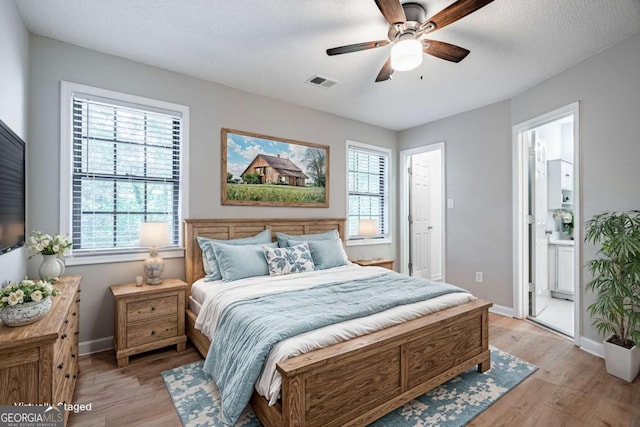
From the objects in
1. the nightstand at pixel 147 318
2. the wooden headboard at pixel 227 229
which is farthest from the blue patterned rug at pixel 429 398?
the wooden headboard at pixel 227 229

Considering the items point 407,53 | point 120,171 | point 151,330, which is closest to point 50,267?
point 151,330

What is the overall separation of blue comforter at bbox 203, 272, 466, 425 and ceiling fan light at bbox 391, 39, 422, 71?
1684 millimetres

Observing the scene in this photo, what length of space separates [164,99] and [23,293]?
7.37ft

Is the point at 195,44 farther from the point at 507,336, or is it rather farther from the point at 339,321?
the point at 507,336

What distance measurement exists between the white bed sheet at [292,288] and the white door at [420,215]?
7.17 feet

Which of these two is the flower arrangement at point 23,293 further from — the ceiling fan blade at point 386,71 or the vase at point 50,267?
the ceiling fan blade at point 386,71

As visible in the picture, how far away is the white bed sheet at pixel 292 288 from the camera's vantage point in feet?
5.11

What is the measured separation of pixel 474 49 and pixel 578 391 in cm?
276

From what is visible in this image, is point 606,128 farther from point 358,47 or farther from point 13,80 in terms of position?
point 13,80

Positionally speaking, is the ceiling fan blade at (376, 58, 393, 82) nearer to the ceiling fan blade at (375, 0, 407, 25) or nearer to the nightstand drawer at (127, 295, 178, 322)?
the ceiling fan blade at (375, 0, 407, 25)

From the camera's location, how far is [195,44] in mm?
2553

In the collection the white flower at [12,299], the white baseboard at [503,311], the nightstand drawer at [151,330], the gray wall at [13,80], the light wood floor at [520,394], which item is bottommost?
the light wood floor at [520,394]

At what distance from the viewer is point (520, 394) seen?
→ 6.89ft

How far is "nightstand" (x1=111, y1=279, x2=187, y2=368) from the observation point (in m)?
2.46
